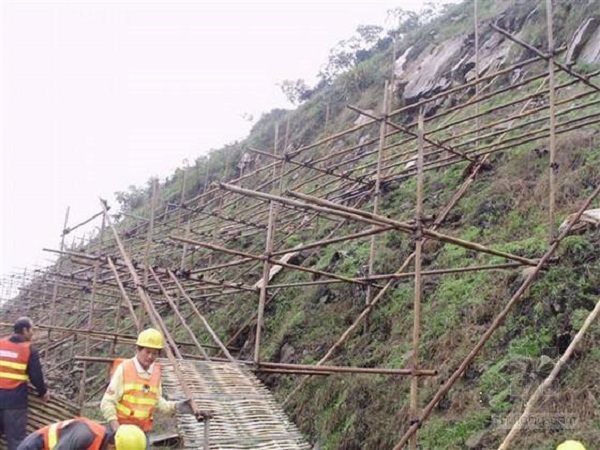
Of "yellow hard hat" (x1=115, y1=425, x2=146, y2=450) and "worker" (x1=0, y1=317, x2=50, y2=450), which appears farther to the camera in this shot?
"worker" (x1=0, y1=317, x2=50, y2=450)

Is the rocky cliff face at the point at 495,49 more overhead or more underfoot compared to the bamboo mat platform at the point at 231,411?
more overhead

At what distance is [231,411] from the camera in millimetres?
5434

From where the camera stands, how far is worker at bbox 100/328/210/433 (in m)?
4.38

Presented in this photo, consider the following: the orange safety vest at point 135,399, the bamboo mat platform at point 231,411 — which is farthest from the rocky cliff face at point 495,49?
the orange safety vest at point 135,399

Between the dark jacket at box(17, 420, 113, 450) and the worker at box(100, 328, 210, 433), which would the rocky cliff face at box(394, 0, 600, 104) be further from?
the dark jacket at box(17, 420, 113, 450)

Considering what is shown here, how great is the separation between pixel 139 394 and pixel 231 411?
1223mm

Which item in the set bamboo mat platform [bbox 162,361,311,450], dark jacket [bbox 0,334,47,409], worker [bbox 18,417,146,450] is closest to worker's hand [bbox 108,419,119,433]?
worker [bbox 18,417,146,450]

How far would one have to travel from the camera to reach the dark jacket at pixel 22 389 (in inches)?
198

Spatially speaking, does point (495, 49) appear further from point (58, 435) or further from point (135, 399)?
point (58, 435)

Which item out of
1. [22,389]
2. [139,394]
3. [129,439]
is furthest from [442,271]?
[22,389]

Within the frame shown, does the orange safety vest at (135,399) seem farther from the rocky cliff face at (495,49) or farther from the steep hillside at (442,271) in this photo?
the rocky cliff face at (495,49)

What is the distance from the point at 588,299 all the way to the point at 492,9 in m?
14.5

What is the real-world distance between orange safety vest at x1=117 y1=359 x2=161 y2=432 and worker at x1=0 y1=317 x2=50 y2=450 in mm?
1223

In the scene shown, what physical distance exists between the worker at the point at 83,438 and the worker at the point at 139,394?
0.59 meters
